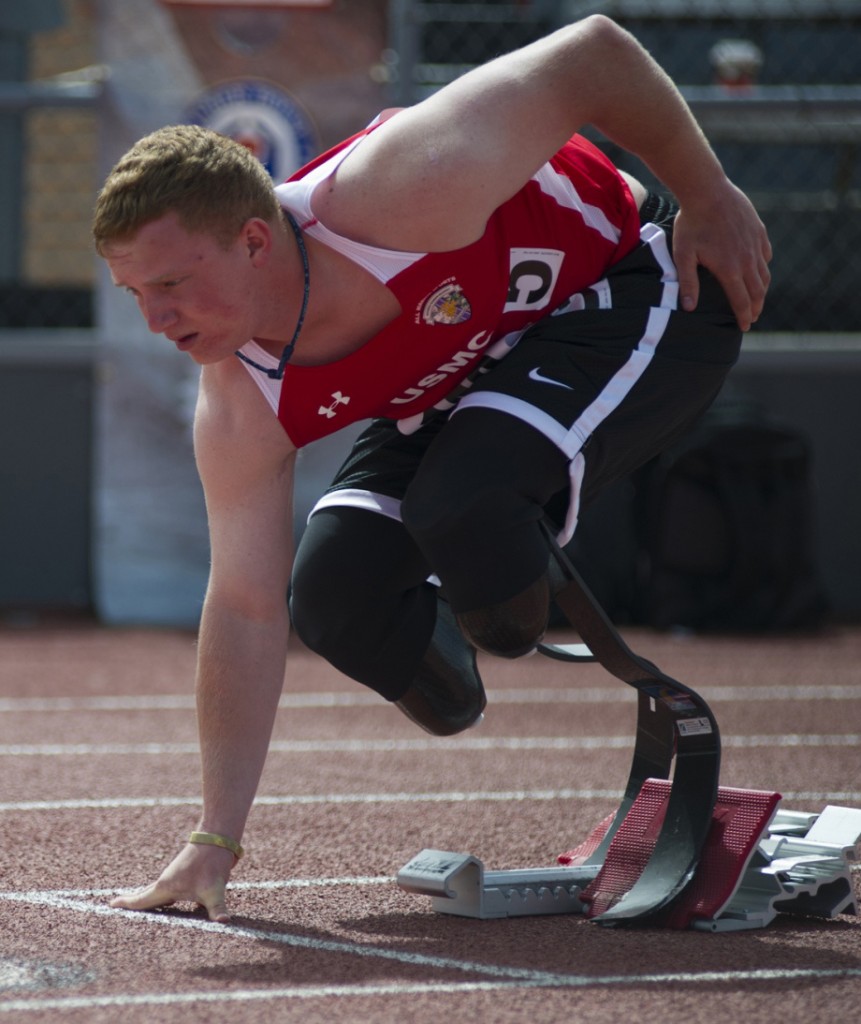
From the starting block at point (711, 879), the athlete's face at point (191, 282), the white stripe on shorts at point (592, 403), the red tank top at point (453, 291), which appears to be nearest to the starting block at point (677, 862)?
the starting block at point (711, 879)

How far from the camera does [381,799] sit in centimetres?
399

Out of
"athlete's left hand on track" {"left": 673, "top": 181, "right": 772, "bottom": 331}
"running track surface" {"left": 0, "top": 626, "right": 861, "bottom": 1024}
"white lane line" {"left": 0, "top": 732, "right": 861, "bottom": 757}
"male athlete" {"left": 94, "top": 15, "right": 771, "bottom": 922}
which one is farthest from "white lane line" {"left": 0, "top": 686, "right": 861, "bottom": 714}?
"athlete's left hand on track" {"left": 673, "top": 181, "right": 772, "bottom": 331}

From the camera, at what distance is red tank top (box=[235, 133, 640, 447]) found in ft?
8.96

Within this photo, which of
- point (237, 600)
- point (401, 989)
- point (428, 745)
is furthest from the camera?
point (428, 745)

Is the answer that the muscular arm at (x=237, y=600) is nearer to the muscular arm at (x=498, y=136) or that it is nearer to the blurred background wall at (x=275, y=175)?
the muscular arm at (x=498, y=136)

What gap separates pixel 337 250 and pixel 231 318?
24cm

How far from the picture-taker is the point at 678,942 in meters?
2.61

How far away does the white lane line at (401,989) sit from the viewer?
2.24m

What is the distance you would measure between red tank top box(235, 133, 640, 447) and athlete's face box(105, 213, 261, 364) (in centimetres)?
15

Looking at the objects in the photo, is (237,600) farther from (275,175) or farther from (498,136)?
(275,175)

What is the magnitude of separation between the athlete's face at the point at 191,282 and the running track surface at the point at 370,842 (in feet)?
3.26

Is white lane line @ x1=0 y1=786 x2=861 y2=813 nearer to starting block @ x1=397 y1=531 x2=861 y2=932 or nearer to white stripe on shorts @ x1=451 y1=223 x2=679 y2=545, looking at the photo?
starting block @ x1=397 y1=531 x2=861 y2=932

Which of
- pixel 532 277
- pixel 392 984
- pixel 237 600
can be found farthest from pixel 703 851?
pixel 532 277

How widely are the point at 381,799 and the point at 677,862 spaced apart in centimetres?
131
